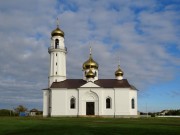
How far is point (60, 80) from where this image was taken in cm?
5681

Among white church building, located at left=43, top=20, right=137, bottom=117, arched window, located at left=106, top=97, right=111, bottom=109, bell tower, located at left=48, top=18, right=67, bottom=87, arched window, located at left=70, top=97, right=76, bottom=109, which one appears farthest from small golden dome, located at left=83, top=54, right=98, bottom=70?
arched window, located at left=106, top=97, right=111, bottom=109

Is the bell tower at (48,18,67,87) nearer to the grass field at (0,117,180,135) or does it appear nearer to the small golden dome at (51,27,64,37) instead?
the small golden dome at (51,27,64,37)

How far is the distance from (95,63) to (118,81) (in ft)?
19.0

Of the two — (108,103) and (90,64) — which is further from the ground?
(90,64)

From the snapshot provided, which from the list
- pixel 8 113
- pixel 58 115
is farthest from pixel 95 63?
pixel 8 113

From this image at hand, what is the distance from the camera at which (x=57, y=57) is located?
57.1 m

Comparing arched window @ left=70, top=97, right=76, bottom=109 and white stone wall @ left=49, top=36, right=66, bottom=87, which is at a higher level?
white stone wall @ left=49, top=36, right=66, bottom=87

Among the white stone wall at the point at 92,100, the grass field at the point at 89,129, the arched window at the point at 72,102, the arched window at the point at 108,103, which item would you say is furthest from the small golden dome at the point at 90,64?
the grass field at the point at 89,129

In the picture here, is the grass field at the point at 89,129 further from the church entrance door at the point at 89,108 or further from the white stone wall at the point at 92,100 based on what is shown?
the church entrance door at the point at 89,108

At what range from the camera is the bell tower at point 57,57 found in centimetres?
5681

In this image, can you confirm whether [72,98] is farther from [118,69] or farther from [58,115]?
[118,69]

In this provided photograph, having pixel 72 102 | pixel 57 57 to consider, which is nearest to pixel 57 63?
pixel 57 57

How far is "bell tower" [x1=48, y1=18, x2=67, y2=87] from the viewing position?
56.8 metres

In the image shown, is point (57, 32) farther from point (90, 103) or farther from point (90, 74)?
point (90, 103)
